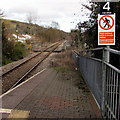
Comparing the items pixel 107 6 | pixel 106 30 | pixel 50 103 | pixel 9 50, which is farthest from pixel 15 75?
pixel 9 50

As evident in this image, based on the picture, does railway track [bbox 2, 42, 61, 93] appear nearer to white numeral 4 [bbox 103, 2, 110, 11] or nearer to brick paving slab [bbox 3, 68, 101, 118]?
brick paving slab [bbox 3, 68, 101, 118]

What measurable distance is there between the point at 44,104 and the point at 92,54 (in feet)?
12.7

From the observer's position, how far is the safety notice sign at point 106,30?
463 centimetres

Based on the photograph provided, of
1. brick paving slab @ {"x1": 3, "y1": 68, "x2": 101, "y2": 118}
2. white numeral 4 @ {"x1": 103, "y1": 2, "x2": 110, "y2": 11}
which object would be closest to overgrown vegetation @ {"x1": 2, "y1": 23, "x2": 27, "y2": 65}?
brick paving slab @ {"x1": 3, "y1": 68, "x2": 101, "y2": 118}

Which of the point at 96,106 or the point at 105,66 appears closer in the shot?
the point at 105,66

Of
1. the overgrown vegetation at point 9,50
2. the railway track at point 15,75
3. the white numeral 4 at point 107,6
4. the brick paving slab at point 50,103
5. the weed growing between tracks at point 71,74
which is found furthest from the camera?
the overgrown vegetation at point 9,50

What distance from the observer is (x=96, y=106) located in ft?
18.7

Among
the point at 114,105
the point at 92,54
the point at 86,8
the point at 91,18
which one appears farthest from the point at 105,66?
the point at 86,8

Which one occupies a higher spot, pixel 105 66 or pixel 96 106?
pixel 105 66

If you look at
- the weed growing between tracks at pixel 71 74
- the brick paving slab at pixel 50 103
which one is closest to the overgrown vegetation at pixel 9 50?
the weed growing between tracks at pixel 71 74

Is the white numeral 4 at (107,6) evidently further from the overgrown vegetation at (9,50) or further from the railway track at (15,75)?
the overgrown vegetation at (9,50)

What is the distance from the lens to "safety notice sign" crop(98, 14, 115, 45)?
4629 millimetres

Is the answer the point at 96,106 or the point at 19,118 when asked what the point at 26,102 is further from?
the point at 96,106

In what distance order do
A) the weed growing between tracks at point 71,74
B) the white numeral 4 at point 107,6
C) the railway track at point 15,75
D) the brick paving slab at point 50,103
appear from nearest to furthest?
the white numeral 4 at point 107,6
the brick paving slab at point 50,103
the weed growing between tracks at point 71,74
the railway track at point 15,75
